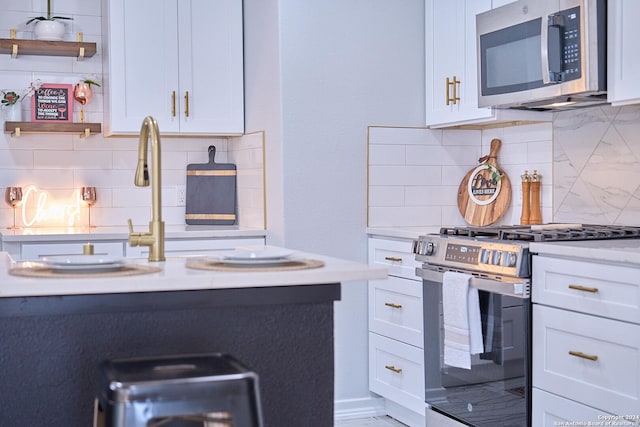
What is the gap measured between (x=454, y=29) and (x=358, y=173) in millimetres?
830

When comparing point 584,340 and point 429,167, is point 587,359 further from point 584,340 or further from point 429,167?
point 429,167

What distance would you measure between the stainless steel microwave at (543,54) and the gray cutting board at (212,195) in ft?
5.08

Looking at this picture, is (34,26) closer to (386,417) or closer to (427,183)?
(427,183)

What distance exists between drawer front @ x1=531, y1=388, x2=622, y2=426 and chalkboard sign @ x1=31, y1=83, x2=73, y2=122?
282cm

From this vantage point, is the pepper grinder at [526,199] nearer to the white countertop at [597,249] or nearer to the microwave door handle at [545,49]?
the microwave door handle at [545,49]

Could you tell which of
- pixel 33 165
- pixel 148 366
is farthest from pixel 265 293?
pixel 33 165

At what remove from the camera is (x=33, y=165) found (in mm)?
4559

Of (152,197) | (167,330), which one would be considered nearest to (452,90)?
(152,197)

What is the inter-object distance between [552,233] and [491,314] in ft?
1.25

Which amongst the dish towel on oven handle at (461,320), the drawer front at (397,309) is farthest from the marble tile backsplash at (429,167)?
the dish towel on oven handle at (461,320)

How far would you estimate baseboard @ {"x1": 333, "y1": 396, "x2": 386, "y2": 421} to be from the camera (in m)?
4.23

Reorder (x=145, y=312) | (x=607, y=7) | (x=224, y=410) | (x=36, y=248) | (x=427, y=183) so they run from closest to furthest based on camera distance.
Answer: (x=224, y=410) → (x=145, y=312) → (x=607, y=7) → (x=36, y=248) → (x=427, y=183)

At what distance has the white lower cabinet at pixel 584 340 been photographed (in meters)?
2.65

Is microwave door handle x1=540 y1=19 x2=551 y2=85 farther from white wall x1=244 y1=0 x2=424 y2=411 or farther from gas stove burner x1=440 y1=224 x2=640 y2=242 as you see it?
white wall x1=244 y1=0 x2=424 y2=411
